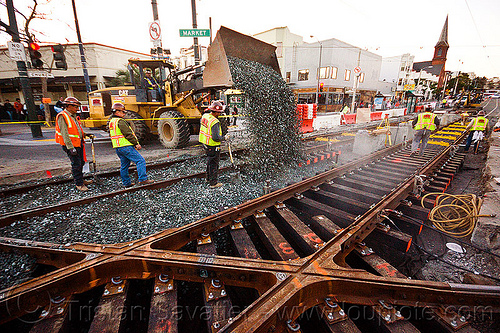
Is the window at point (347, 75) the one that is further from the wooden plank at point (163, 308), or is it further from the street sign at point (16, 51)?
the wooden plank at point (163, 308)

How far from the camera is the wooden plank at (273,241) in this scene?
2221mm

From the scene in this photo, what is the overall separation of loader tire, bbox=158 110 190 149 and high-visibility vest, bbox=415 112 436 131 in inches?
311

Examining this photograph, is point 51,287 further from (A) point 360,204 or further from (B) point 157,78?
(B) point 157,78

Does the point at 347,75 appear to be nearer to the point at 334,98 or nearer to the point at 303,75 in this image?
the point at 334,98

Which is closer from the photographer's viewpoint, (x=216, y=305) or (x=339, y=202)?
(x=216, y=305)

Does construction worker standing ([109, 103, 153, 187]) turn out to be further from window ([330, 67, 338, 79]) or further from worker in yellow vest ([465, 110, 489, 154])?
window ([330, 67, 338, 79])

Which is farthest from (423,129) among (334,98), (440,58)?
(440,58)

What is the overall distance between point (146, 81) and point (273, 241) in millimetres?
8295

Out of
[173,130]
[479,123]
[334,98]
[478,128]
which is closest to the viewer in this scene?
[173,130]

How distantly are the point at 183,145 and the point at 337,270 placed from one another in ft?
23.9

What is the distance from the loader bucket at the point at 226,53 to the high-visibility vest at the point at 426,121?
18.2ft

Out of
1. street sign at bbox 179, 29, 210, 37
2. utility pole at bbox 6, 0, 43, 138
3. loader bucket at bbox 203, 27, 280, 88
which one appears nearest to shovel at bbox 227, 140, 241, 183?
loader bucket at bbox 203, 27, 280, 88

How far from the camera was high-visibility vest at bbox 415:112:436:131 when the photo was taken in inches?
276

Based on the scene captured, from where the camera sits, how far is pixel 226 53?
4.97 m
